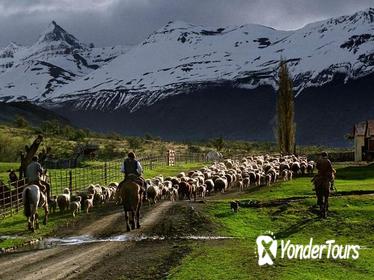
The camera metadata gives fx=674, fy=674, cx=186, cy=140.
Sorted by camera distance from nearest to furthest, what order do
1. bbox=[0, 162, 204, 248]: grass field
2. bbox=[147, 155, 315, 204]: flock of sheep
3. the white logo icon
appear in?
1. the white logo icon
2. bbox=[0, 162, 204, 248]: grass field
3. bbox=[147, 155, 315, 204]: flock of sheep

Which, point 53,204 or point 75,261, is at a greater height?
point 53,204

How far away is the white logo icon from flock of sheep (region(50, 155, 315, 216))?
6.16 m

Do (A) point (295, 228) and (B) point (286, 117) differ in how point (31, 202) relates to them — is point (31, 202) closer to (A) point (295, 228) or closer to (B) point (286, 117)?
(A) point (295, 228)

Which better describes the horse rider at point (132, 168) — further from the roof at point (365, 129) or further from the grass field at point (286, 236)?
the roof at point (365, 129)

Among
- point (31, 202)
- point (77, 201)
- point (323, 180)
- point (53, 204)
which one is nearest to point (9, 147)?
point (53, 204)

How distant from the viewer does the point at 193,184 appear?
35.5 meters

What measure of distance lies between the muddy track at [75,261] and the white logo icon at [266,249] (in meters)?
2.96

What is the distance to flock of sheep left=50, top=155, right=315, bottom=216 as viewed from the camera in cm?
2991

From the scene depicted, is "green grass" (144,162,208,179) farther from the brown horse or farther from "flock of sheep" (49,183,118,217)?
the brown horse

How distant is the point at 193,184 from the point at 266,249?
1652 cm

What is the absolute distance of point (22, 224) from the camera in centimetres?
2597

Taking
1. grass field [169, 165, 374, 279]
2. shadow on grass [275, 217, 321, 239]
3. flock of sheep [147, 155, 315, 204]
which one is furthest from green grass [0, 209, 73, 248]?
shadow on grass [275, 217, 321, 239]

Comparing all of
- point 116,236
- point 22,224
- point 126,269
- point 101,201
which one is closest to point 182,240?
point 116,236

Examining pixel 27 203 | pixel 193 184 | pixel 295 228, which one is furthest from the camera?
pixel 193 184
